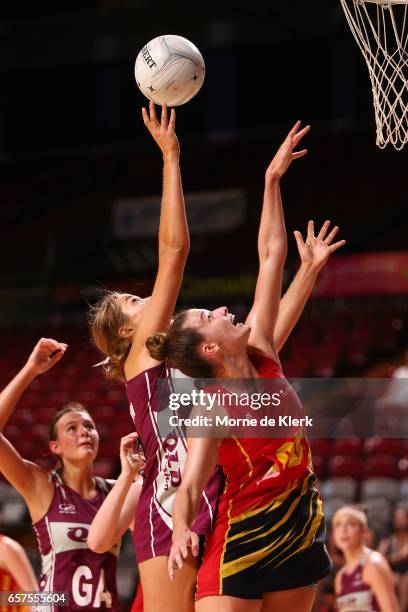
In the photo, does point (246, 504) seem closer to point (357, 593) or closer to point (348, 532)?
point (348, 532)

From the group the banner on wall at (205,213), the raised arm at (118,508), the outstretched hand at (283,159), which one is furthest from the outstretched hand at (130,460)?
the banner on wall at (205,213)

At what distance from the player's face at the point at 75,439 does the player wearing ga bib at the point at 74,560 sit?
0.16 m

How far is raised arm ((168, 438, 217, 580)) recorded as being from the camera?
9.12 feet

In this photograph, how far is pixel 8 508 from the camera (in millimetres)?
8555

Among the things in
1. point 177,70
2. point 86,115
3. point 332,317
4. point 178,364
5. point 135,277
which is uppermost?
point 86,115

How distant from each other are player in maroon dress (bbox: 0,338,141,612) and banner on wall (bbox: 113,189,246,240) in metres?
11.6

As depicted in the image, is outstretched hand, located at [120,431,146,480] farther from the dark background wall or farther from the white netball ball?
the dark background wall

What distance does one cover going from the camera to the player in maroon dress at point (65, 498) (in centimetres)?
390

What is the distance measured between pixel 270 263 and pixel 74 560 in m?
1.53

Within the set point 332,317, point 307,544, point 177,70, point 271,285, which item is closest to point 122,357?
point 271,285

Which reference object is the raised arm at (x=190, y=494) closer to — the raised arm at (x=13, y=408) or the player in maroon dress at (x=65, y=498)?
the player in maroon dress at (x=65, y=498)

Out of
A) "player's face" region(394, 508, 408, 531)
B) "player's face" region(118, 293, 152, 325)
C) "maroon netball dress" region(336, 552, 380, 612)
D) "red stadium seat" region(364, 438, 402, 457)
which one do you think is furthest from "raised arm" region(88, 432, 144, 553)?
"red stadium seat" region(364, 438, 402, 457)

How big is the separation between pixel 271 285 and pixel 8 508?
588 centimetres

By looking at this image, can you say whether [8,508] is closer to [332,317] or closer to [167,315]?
[167,315]
